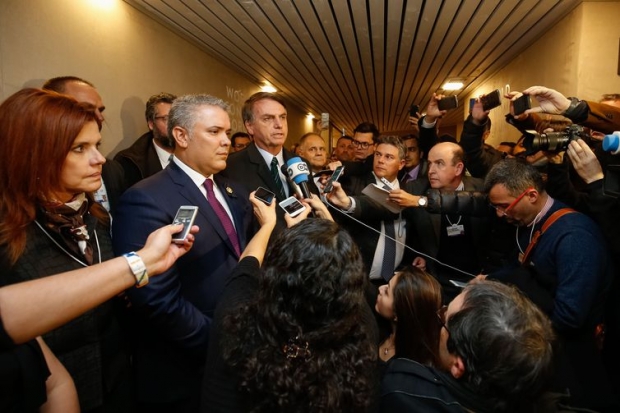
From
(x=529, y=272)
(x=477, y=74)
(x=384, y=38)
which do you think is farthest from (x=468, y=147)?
(x=477, y=74)

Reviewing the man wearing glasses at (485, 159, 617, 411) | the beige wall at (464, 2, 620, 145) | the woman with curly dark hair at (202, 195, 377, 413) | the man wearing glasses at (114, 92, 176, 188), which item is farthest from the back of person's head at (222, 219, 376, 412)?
the beige wall at (464, 2, 620, 145)

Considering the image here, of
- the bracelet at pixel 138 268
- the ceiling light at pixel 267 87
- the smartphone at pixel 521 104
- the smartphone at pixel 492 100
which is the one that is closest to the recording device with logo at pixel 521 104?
the smartphone at pixel 521 104

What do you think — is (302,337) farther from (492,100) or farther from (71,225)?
(492,100)

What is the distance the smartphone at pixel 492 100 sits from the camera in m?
2.37

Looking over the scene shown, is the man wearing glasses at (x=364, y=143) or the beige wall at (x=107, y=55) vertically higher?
the beige wall at (x=107, y=55)

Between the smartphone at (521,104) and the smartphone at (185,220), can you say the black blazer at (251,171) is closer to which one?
the smartphone at (185,220)

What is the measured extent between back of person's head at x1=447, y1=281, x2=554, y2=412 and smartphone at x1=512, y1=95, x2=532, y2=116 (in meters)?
1.51

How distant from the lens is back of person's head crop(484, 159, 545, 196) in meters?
1.93

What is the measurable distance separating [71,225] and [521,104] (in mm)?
2339

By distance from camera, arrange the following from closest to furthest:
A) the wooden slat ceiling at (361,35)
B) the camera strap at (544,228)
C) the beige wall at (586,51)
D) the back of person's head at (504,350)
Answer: the back of person's head at (504,350)
the camera strap at (544,228)
the beige wall at (586,51)
the wooden slat ceiling at (361,35)

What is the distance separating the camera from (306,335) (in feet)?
2.77

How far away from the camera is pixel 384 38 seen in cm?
459

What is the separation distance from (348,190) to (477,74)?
4.51 metres

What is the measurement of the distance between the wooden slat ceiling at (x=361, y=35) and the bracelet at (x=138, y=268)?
322 cm
